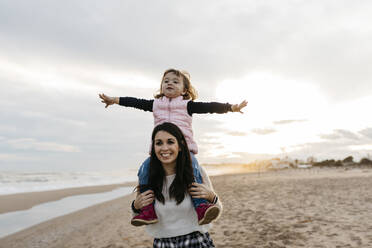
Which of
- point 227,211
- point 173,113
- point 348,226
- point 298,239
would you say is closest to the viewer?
point 173,113

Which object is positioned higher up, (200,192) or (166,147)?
(166,147)

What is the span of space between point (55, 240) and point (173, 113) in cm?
767

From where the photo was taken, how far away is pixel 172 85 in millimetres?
3402

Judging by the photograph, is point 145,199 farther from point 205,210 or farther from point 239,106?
point 239,106

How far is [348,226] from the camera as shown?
7289 mm

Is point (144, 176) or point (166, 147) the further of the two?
point (144, 176)

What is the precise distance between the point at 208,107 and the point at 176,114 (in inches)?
14.3

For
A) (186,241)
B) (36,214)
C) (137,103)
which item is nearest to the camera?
(186,241)

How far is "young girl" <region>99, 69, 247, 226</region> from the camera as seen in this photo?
9.23 ft

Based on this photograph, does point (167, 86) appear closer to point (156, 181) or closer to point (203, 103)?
point (203, 103)

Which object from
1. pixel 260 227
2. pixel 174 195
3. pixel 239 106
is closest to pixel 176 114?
pixel 239 106

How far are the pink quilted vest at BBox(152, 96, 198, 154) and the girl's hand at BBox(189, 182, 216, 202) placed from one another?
50cm

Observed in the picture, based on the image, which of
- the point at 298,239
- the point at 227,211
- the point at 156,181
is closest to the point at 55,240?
the point at 227,211

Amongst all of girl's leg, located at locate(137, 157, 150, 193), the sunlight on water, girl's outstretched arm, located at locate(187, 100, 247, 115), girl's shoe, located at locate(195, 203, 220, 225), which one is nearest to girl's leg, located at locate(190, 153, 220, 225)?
girl's shoe, located at locate(195, 203, 220, 225)
